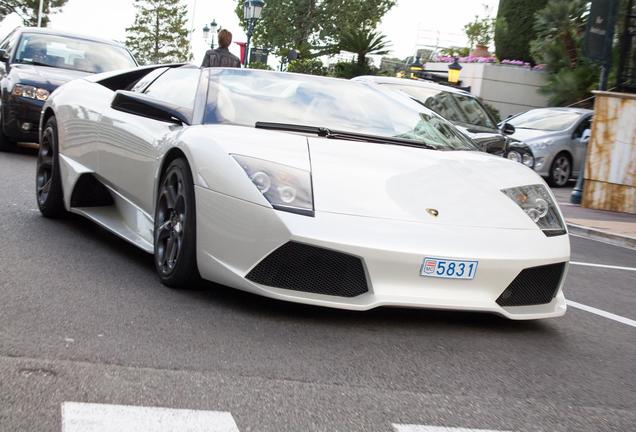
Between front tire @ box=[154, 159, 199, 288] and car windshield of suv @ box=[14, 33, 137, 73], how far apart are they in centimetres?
787

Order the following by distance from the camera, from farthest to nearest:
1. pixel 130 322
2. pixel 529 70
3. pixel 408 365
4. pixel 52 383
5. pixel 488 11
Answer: pixel 488 11 < pixel 529 70 < pixel 130 322 < pixel 408 365 < pixel 52 383

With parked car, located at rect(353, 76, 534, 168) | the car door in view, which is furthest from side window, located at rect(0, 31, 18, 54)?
the car door

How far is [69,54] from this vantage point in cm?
1304

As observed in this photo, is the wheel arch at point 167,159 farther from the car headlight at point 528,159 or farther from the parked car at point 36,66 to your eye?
the car headlight at point 528,159

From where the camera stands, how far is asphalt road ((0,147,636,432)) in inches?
132

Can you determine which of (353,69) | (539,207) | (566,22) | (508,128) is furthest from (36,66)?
(353,69)

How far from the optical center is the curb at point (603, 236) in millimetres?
10477

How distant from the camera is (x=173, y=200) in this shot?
5.16 m

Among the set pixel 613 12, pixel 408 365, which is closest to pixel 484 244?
pixel 408 365

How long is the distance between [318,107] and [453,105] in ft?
28.7

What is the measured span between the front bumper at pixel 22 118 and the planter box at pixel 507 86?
837 inches

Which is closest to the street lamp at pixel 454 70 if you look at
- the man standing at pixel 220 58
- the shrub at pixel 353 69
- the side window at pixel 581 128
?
the shrub at pixel 353 69

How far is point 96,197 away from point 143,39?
297 ft

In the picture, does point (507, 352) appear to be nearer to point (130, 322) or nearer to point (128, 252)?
point (130, 322)
